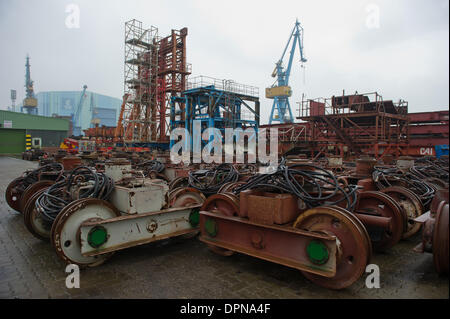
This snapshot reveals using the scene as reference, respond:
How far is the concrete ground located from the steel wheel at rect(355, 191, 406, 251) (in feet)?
0.67

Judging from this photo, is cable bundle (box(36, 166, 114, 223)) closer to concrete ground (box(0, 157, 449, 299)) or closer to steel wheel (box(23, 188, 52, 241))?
steel wheel (box(23, 188, 52, 241))

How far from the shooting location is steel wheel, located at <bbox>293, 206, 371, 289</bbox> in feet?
9.75

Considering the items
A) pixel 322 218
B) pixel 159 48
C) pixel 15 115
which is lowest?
pixel 322 218

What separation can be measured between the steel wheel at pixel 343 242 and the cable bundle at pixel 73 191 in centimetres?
304

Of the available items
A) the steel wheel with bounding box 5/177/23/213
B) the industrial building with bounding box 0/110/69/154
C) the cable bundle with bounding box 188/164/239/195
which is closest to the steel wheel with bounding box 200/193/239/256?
the cable bundle with bounding box 188/164/239/195

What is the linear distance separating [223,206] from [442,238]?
106 inches

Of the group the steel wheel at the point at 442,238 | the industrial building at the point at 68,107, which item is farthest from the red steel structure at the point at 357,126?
the industrial building at the point at 68,107

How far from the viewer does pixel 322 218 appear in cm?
331

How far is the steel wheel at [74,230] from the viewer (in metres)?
3.54

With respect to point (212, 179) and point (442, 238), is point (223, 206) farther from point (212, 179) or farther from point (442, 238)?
point (442, 238)
